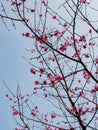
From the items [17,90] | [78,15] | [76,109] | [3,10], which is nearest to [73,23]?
[78,15]

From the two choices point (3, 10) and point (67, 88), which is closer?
point (3, 10)

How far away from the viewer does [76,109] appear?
536cm

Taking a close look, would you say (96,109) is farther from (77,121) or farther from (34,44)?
(34,44)

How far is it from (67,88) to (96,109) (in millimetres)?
881

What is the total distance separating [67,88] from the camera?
19.0 feet

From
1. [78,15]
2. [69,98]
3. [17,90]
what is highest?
[78,15]

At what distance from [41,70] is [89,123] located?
1782mm

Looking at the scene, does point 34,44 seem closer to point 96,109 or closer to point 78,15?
point 78,15

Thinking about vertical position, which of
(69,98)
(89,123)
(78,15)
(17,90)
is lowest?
(89,123)

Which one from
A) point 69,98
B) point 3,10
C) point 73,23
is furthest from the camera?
point 69,98

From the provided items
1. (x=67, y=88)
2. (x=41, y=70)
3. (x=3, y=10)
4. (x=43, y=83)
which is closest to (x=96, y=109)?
Answer: (x=67, y=88)

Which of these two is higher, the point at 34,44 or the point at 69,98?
the point at 34,44

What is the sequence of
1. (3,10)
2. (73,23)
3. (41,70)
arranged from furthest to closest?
(41,70) < (3,10) < (73,23)

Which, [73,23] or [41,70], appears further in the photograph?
[41,70]
